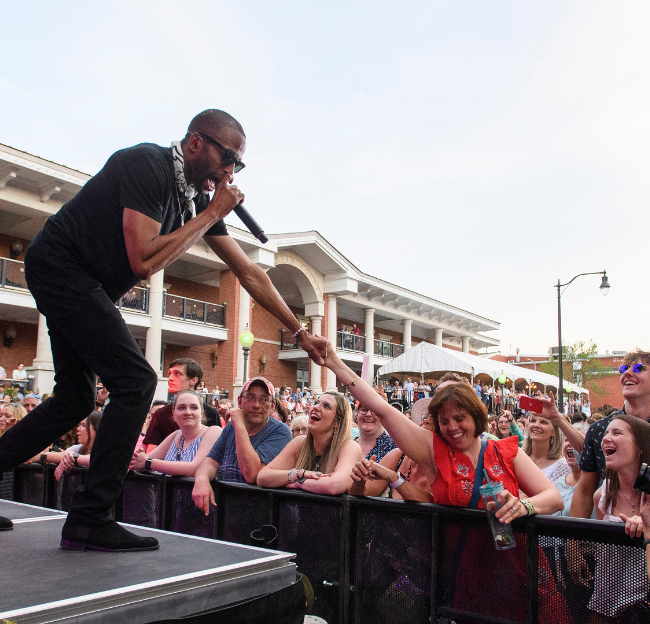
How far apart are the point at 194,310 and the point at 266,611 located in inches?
821

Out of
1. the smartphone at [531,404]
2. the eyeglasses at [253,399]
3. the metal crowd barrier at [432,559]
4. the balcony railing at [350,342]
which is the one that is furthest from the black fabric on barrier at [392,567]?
the balcony railing at [350,342]

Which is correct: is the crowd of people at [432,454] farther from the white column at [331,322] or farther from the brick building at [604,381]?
the brick building at [604,381]

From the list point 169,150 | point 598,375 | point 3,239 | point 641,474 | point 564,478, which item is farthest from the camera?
point 598,375

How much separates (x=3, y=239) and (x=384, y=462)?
59.7 feet

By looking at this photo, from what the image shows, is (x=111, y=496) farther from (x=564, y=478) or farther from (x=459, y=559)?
(x=564, y=478)

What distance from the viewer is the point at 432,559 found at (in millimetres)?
2584

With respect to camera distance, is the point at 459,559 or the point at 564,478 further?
the point at 564,478

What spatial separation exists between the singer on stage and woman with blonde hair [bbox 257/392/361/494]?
1225 mm

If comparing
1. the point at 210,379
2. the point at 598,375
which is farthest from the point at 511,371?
the point at 598,375

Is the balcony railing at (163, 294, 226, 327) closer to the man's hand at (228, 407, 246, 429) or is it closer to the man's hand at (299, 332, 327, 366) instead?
the man's hand at (228, 407, 246, 429)

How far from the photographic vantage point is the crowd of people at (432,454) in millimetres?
2721

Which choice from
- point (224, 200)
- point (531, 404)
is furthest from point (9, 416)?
point (531, 404)

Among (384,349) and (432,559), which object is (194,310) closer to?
(384,349)

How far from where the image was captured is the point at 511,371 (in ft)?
61.0
